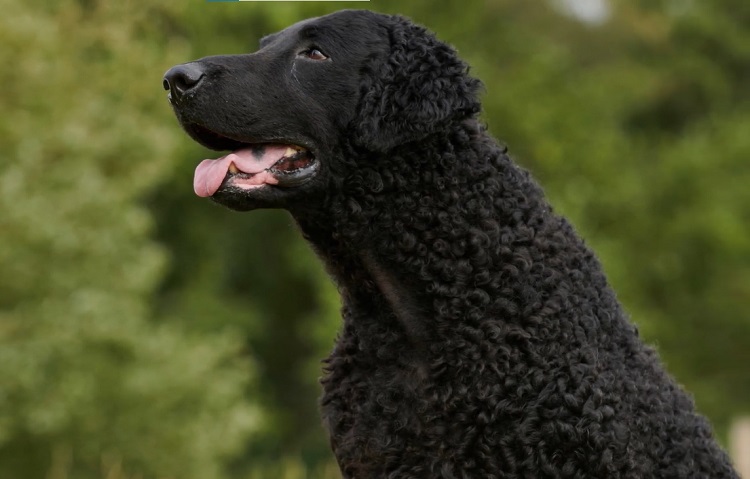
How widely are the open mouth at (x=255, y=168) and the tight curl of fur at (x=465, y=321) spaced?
0.16 metres

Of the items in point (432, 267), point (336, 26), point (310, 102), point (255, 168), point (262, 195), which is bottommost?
point (432, 267)

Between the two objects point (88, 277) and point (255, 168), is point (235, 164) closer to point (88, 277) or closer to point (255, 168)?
point (255, 168)

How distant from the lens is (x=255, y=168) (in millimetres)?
3904

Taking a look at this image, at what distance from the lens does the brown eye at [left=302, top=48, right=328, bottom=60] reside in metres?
4.03

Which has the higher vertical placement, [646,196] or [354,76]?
[646,196]

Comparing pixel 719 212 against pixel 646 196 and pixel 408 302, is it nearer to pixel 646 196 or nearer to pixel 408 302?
pixel 646 196

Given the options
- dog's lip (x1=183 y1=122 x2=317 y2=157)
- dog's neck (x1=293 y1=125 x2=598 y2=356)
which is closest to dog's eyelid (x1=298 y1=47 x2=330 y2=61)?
dog's lip (x1=183 y1=122 x2=317 y2=157)

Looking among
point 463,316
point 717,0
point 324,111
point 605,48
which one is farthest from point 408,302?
point 717,0

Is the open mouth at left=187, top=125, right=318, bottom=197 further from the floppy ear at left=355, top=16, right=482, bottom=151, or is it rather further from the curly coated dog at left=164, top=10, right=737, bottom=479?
the floppy ear at left=355, top=16, right=482, bottom=151

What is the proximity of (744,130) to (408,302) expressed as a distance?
22.5 meters

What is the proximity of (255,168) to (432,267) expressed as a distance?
0.79 metres

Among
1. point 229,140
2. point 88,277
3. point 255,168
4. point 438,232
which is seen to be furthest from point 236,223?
point 438,232

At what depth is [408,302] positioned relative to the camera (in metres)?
3.96

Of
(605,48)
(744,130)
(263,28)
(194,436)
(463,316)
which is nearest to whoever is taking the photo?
(463,316)
